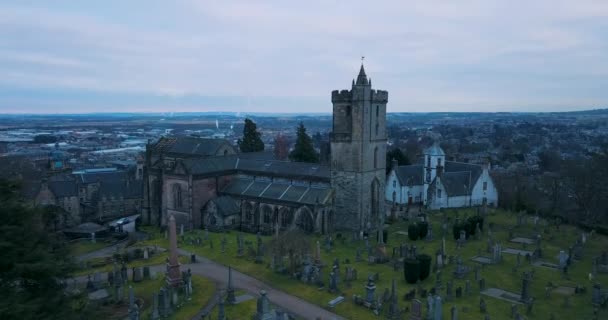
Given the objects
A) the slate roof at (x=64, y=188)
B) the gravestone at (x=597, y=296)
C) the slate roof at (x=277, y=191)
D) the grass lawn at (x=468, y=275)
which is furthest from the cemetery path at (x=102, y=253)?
the gravestone at (x=597, y=296)

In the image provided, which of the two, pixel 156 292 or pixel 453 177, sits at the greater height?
pixel 453 177

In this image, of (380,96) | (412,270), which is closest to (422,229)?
(412,270)

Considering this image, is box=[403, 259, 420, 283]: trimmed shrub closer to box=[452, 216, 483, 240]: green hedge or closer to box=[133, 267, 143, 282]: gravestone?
box=[452, 216, 483, 240]: green hedge

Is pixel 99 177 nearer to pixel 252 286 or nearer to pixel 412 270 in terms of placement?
pixel 252 286

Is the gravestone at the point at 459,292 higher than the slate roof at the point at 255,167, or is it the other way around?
the slate roof at the point at 255,167

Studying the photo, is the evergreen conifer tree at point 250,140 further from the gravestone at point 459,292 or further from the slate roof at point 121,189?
the gravestone at point 459,292
